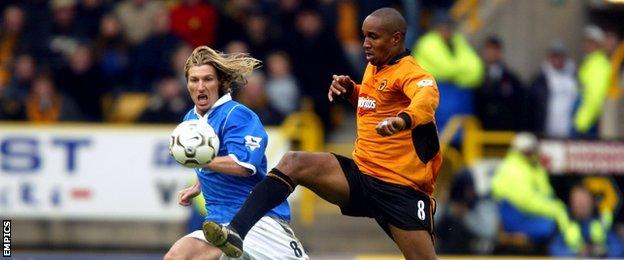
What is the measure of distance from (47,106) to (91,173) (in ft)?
3.37

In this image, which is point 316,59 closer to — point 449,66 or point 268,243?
point 449,66

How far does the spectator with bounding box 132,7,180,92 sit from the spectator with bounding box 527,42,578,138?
3913 millimetres

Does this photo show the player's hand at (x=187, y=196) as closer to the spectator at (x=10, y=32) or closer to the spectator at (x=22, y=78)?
the spectator at (x=22, y=78)

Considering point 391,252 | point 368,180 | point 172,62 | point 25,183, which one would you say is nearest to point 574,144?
point 391,252

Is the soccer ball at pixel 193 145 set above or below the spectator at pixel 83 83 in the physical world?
above

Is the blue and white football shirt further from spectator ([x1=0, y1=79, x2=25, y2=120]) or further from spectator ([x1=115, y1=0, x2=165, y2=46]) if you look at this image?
spectator ([x1=115, y1=0, x2=165, y2=46])

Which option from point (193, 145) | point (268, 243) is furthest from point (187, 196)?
point (193, 145)

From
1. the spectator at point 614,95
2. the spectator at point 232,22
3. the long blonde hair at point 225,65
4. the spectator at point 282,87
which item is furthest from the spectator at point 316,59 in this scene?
the long blonde hair at point 225,65

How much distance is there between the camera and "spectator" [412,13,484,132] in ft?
57.7

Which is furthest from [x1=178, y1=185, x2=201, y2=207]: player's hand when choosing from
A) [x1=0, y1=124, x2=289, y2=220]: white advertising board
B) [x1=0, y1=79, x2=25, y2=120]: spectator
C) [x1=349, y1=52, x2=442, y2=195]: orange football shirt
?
[x1=0, y1=79, x2=25, y2=120]: spectator

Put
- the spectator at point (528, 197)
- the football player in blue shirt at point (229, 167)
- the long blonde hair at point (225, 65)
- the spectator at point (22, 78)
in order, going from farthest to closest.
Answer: the spectator at point (22, 78)
the spectator at point (528, 197)
the long blonde hair at point (225, 65)
the football player in blue shirt at point (229, 167)

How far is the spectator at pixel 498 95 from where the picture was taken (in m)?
18.0

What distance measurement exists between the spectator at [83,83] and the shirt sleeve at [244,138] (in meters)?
8.82

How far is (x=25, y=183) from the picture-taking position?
17.7 m
